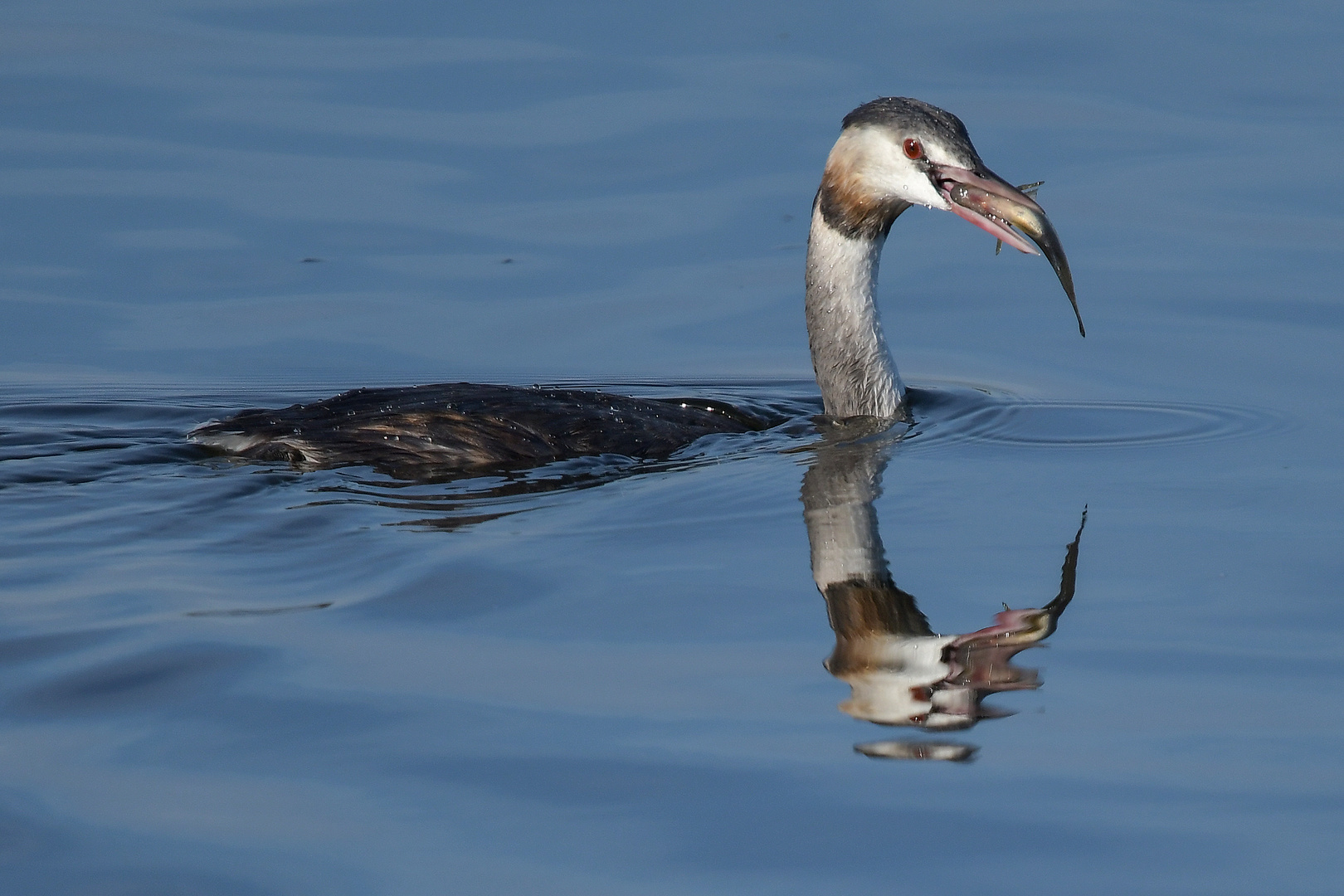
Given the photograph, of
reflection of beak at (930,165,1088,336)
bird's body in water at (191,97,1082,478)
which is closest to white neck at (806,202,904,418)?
bird's body in water at (191,97,1082,478)

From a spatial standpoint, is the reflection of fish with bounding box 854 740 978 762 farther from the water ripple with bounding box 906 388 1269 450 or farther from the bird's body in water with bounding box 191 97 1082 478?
the water ripple with bounding box 906 388 1269 450

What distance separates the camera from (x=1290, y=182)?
456 inches

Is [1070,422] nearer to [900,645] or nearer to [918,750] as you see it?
[900,645]

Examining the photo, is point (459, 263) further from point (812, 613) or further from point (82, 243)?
point (812, 613)

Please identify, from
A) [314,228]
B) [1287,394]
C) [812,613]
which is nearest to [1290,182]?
[1287,394]

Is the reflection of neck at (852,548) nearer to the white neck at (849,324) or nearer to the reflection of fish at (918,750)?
the white neck at (849,324)

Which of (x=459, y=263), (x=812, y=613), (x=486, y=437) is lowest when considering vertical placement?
(x=812, y=613)

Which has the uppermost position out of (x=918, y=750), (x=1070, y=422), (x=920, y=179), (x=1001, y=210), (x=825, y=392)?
(x=920, y=179)

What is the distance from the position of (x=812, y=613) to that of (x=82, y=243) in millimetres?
6542

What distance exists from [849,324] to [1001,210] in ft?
3.84

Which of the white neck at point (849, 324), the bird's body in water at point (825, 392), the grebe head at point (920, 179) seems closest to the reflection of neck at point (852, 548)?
the white neck at point (849, 324)

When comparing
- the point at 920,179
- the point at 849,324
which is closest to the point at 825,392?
the point at 849,324

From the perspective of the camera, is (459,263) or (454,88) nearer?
(459,263)

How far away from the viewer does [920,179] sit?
8.02 metres
